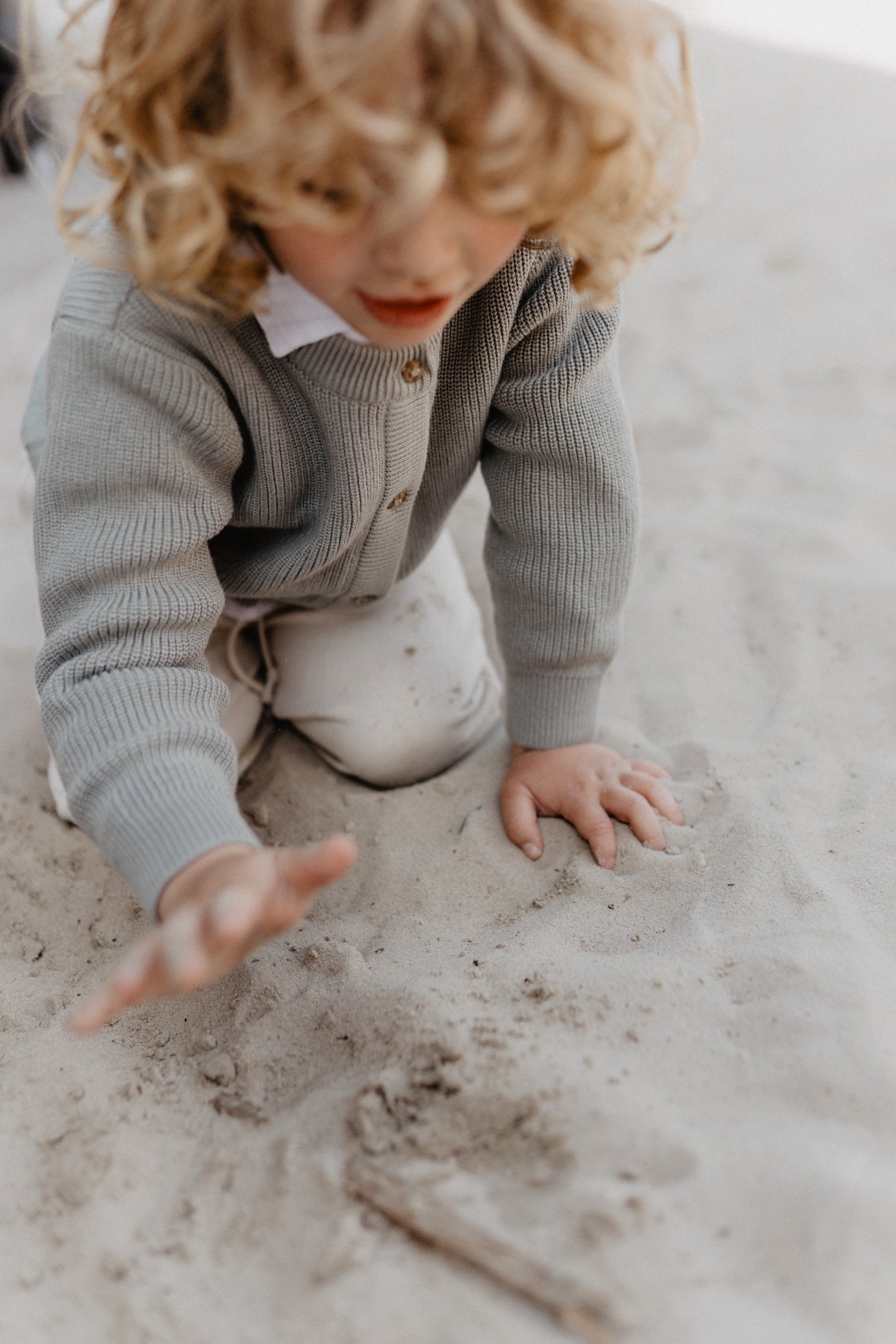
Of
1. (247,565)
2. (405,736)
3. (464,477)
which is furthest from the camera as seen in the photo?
(405,736)

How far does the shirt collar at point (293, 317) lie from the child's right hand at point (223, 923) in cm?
41

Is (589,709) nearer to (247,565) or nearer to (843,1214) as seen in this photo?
(247,565)

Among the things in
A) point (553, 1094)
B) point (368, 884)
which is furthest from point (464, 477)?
point (553, 1094)

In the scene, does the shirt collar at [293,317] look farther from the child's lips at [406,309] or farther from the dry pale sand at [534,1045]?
the dry pale sand at [534,1045]

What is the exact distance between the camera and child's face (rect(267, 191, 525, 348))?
75 centimetres

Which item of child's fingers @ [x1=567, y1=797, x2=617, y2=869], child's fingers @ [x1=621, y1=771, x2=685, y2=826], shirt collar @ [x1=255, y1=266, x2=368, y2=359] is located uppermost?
shirt collar @ [x1=255, y1=266, x2=368, y2=359]

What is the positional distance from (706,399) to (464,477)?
87 cm

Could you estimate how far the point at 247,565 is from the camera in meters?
1.19

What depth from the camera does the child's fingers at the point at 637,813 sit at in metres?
1.15

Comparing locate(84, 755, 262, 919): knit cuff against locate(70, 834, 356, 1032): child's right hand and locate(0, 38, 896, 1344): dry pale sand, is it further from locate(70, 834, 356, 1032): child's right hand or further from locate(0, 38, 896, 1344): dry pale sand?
locate(0, 38, 896, 1344): dry pale sand

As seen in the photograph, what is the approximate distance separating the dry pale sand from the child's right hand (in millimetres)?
196

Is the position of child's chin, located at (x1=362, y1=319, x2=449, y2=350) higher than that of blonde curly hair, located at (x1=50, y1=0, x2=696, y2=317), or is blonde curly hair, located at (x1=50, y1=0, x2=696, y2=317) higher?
blonde curly hair, located at (x1=50, y1=0, x2=696, y2=317)

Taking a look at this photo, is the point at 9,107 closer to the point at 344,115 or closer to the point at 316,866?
the point at 344,115

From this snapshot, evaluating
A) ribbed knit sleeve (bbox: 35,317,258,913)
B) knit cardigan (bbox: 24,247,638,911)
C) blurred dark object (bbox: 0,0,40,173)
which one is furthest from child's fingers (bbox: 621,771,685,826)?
blurred dark object (bbox: 0,0,40,173)
